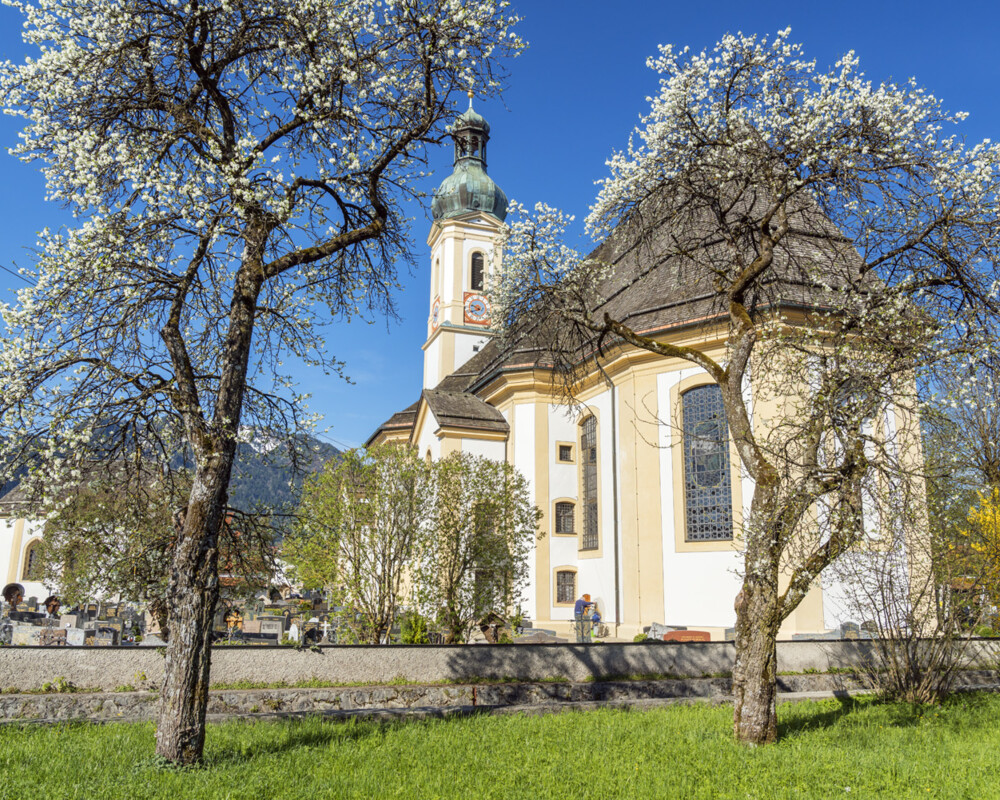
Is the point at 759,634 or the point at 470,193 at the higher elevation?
the point at 470,193

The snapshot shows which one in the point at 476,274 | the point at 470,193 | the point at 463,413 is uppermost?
the point at 470,193

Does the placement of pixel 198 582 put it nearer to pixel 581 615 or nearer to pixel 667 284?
pixel 581 615

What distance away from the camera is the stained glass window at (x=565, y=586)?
23562mm

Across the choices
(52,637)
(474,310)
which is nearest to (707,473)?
(52,637)

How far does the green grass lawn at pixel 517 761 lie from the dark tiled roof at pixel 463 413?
1634cm

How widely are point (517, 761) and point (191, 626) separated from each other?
3.15 meters

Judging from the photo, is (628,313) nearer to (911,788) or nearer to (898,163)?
(898,163)

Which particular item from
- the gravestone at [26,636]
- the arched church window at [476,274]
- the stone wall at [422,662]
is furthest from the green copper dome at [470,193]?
the stone wall at [422,662]

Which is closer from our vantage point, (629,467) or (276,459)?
(276,459)

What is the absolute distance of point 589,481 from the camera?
79.1 feet

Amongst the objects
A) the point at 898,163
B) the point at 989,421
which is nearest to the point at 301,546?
the point at 898,163

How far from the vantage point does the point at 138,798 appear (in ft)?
17.5

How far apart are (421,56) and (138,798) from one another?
290 inches

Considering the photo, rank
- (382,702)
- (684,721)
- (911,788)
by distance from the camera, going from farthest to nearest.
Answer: (382,702)
(684,721)
(911,788)
